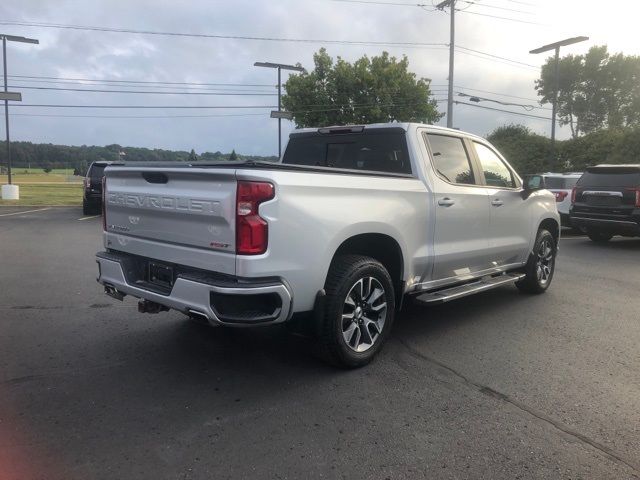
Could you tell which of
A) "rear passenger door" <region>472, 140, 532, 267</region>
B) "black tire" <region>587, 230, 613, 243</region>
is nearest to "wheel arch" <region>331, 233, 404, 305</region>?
"rear passenger door" <region>472, 140, 532, 267</region>

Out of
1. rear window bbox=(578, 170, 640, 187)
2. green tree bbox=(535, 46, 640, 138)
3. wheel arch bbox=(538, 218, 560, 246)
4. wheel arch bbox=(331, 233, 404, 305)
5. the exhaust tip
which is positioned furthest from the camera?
green tree bbox=(535, 46, 640, 138)

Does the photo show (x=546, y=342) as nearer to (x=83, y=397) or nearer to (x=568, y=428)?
(x=568, y=428)

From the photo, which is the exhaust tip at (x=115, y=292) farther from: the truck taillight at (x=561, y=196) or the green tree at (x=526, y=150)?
the green tree at (x=526, y=150)

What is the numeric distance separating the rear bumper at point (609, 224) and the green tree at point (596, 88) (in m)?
39.6

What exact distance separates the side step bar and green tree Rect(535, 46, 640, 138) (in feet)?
153

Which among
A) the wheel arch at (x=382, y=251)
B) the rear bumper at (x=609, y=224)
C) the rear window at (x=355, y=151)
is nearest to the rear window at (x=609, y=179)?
the rear bumper at (x=609, y=224)

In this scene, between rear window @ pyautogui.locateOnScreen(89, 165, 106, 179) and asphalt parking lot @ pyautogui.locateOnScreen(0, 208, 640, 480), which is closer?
asphalt parking lot @ pyautogui.locateOnScreen(0, 208, 640, 480)

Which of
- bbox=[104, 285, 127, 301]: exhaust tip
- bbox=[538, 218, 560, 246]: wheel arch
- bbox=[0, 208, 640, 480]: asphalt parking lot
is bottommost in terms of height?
bbox=[0, 208, 640, 480]: asphalt parking lot

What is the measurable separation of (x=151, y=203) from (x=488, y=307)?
412 cm

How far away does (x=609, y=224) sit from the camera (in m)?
11.3

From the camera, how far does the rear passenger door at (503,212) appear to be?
564 cm

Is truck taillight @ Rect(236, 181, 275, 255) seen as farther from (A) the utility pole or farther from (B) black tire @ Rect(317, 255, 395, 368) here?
(A) the utility pole

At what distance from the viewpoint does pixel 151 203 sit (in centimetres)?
391

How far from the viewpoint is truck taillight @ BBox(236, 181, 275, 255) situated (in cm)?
328
